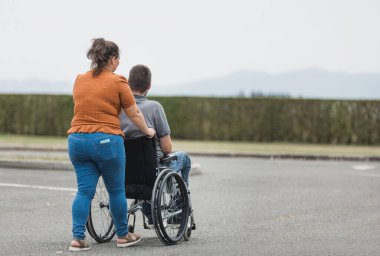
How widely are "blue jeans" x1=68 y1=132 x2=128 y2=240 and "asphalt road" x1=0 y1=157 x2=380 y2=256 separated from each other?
36 cm

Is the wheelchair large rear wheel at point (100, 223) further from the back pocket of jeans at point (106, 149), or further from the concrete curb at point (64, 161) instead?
the concrete curb at point (64, 161)

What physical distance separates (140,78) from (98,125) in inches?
28.9

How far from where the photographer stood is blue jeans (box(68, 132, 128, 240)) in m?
6.83

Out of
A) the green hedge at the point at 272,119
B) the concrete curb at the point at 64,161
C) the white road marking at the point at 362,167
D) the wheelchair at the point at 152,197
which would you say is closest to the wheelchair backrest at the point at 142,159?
the wheelchair at the point at 152,197

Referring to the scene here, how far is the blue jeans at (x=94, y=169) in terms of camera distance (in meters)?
6.83

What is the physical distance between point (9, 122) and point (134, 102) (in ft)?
70.8

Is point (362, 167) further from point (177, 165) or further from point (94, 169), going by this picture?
point (94, 169)

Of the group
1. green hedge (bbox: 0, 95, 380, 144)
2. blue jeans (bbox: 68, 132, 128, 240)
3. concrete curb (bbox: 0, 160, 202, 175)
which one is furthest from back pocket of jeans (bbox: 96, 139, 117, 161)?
green hedge (bbox: 0, 95, 380, 144)

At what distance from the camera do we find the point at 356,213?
32.6 ft

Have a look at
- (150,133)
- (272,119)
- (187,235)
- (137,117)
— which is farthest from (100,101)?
(272,119)

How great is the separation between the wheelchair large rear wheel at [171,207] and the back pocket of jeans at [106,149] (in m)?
0.49

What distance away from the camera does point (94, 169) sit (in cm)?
701

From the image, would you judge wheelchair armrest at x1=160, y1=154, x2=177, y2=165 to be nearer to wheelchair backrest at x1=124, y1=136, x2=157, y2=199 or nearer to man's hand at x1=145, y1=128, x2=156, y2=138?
wheelchair backrest at x1=124, y1=136, x2=157, y2=199

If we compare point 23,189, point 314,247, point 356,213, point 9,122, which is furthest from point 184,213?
point 9,122
